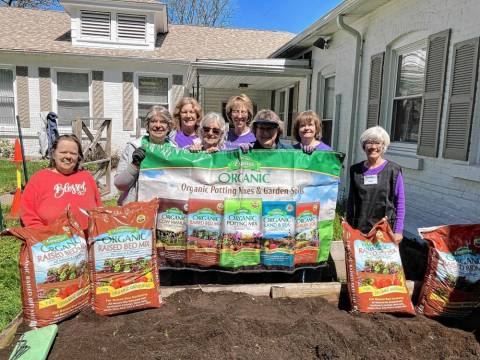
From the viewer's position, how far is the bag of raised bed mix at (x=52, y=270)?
8.05ft

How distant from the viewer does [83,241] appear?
2.67 m

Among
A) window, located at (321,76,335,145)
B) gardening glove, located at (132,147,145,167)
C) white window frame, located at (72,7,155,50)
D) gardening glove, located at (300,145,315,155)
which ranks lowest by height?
gardening glove, located at (132,147,145,167)

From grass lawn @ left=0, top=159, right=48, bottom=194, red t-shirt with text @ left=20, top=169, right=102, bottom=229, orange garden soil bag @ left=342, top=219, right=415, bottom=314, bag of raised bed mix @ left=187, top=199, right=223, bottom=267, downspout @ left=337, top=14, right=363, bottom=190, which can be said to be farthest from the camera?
grass lawn @ left=0, top=159, right=48, bottom=194

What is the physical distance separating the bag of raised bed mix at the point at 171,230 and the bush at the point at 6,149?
12740 mm

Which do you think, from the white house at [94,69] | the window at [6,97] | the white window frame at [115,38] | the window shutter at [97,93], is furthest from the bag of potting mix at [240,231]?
the window at [6,97]

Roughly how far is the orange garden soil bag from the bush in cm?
1382

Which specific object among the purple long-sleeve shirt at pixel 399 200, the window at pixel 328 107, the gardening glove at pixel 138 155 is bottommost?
the purple long-sleeve shirt at pixel 399 200

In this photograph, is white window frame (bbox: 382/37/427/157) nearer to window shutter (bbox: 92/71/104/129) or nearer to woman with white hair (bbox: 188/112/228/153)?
woman with white hair (bbox: 188/112/228/153)

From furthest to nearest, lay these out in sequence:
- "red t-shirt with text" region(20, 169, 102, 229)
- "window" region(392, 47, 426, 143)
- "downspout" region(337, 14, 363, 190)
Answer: "downspout" region(337, 14, 363, 190)
"window" region(392, 47, 426, 143)
"red t-shirt with text" region(20, 169, 102, 229)

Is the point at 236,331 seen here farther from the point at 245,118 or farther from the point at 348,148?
the point at 348,148

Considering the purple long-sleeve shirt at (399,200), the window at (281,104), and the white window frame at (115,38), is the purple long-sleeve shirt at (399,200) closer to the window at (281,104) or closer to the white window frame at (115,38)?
the window at (281,104)

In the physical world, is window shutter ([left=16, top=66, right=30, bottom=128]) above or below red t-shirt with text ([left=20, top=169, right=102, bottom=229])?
above

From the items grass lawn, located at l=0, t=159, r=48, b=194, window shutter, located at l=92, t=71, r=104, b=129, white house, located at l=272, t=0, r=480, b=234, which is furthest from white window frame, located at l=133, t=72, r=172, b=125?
white house, located at l=272, t=0, r=480, b=234

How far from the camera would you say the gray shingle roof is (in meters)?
13.4
